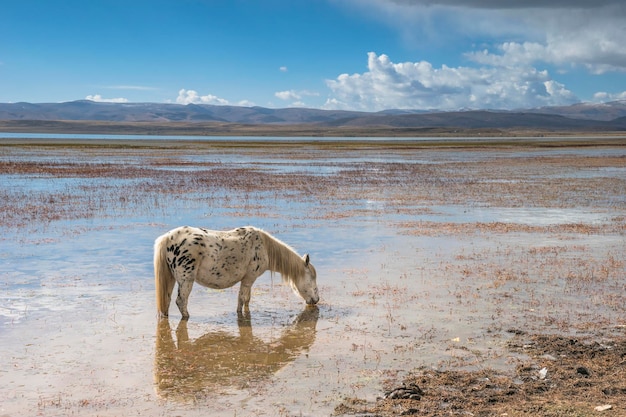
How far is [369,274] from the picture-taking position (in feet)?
44.4

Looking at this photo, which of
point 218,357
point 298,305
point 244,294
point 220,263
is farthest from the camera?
point 298,305

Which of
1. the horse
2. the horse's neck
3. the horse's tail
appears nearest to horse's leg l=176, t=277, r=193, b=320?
the horse

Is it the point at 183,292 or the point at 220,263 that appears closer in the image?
the point at 183,292

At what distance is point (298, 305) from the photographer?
11.4 metres

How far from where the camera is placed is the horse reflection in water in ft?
24.7

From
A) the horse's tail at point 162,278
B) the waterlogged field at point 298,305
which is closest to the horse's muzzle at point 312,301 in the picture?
the waterlogged field at point 298,305

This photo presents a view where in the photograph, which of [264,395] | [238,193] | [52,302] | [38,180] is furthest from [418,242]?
[38,180]

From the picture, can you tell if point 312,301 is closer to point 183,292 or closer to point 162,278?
point 183,292

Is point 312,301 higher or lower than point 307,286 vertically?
lower

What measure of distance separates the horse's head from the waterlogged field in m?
0.24

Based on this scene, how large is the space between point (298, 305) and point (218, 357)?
2957 mm

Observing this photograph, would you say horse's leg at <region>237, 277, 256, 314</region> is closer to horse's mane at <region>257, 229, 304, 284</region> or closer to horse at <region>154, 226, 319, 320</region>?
horse at <region>154, 226, 319, 320</region>

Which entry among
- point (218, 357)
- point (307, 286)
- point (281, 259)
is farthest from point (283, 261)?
point (218, 357)

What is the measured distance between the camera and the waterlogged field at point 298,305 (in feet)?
24.6
